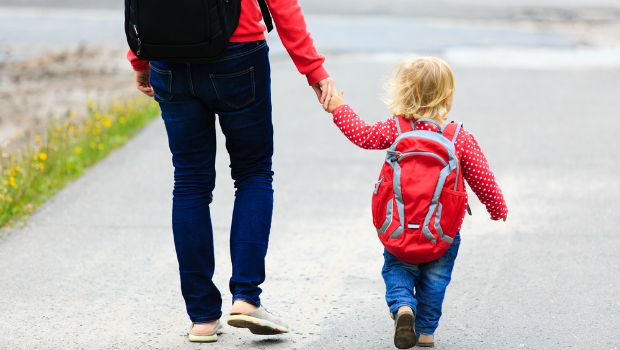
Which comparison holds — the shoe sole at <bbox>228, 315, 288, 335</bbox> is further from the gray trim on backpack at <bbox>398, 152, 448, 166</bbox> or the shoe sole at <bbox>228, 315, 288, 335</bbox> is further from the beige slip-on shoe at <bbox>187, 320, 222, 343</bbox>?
the gray trim on backpack at <bbox>398, 152, 448, 166</bbox>

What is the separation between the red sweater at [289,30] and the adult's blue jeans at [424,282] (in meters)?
0.73

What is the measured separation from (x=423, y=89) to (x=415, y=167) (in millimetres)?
275

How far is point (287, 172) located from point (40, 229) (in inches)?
74.8

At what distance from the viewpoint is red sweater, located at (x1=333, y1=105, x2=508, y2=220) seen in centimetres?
394

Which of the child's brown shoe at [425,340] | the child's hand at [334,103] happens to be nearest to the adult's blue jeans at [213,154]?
the child's hand at [334,103]

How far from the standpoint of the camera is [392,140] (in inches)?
157

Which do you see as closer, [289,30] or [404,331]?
[404,331]

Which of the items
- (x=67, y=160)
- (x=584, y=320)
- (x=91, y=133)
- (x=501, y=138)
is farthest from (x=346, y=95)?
(x=584, y=320)

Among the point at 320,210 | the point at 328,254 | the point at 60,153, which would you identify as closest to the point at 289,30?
the point at 328,254

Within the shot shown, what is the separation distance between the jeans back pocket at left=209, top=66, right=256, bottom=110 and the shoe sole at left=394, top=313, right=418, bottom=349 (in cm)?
92

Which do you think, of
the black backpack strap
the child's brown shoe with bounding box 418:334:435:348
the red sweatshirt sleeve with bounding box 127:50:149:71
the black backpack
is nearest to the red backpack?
the child's brown shoe with bounding box 418:334:435:348

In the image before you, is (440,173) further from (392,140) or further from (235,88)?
(235,88)

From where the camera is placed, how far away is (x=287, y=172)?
7324 mm

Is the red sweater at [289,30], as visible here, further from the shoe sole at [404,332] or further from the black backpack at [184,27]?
the shoe sole at [404,332]
